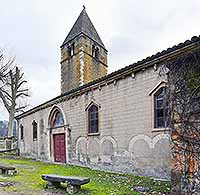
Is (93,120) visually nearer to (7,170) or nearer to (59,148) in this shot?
(59,148)

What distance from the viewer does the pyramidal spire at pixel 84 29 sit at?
82.7 ft

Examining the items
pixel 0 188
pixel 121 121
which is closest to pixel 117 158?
pixel 121 121

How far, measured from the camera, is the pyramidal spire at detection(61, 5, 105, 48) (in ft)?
82.7

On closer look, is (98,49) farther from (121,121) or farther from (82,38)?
(121,121)

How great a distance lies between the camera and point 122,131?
11.4 meters

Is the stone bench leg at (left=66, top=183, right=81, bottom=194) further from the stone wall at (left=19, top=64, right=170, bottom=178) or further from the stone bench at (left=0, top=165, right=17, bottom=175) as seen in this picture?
the stone bench at (left=0, top=165, right=17, bottom=175)

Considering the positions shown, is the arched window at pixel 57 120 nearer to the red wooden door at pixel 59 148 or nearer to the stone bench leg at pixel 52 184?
the red wooden door at pixel 59 148

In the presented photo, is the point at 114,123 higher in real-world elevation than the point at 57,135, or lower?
higher

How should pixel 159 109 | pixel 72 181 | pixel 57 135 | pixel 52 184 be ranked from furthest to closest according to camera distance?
pixel 57 135 < pixel 159 109 < pixel 52 184 < pixel 72 181

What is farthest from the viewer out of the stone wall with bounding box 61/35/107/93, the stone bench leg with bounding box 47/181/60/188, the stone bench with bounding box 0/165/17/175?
the stone wall with bounding box 61/35/107/93

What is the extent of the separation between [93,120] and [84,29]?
14.4m

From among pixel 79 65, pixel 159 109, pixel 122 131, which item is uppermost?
pixel 79 65

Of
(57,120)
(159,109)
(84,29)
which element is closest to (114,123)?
(159,109)

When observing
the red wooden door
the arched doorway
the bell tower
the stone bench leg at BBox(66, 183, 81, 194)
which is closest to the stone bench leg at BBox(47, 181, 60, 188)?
the stone bench leg at BBox(66, 183, 81, 194)
